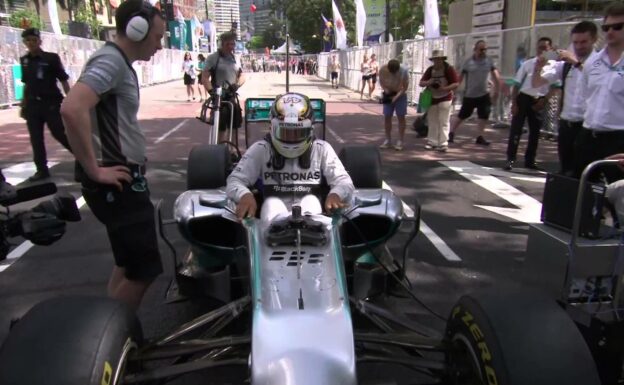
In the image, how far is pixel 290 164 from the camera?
364 cm

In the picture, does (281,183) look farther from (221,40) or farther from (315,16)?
(315,16)

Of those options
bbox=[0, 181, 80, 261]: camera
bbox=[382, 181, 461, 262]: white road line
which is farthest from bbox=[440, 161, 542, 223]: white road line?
bbox=[0, 181, 80, 261]: camera

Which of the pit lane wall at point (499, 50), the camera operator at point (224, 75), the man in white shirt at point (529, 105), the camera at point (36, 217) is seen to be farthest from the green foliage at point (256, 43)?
the camera at point (36, 217)

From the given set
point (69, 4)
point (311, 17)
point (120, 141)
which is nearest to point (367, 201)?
point (120, 141)

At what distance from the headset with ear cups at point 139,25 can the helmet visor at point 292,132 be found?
1031 millimetres

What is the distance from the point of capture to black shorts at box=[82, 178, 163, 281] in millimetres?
2762

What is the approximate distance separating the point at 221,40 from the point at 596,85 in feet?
17.3

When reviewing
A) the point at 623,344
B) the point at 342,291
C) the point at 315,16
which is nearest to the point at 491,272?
the point at 623,344

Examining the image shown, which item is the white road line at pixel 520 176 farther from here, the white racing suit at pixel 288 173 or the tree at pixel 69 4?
the tree at pixel 69 4

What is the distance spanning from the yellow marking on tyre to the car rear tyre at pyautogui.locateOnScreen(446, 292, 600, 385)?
1.32 m

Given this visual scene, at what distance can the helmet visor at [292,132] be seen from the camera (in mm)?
3412

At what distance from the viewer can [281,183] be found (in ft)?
12.0

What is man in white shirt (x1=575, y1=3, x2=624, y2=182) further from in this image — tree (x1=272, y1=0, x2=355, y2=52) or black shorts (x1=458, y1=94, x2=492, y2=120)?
tree (x1=272, y1=0, x2=355, y2=52)

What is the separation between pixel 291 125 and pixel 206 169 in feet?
4.73
